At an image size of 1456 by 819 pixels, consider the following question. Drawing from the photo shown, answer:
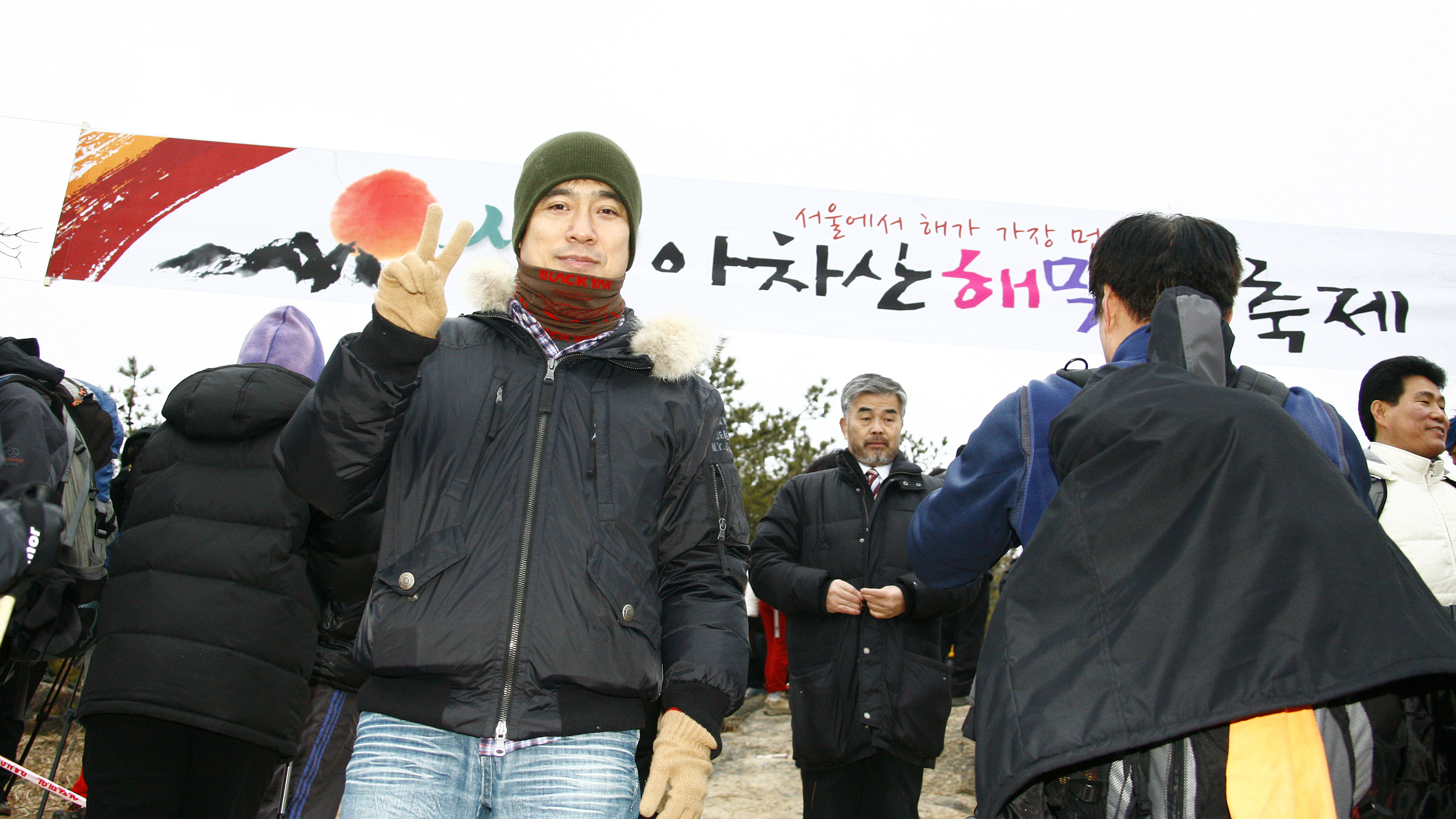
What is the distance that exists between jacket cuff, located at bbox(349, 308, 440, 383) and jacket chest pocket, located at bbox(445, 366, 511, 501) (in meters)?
0.17

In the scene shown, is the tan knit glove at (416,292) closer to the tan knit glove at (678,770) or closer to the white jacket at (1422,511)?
the tan knit glove at (678,770)

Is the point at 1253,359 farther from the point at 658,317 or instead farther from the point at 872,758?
the point at 658,317

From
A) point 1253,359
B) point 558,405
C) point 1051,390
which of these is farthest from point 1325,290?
point 558,405

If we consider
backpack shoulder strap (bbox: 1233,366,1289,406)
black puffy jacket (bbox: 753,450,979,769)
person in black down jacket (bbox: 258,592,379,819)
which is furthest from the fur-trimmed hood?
black puffy jacket (bbox: 753,450,979,769)

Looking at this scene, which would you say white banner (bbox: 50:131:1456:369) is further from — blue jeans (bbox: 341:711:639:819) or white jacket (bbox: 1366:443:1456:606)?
blue jeans (bbox: 341:711:639:819)

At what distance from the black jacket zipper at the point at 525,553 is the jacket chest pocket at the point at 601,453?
0.27ft

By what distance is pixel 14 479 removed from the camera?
8.32ft

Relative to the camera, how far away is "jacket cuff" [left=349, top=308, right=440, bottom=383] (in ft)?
5.28

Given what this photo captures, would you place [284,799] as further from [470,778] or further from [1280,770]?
[1280,770]

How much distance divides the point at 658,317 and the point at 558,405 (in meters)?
0.30

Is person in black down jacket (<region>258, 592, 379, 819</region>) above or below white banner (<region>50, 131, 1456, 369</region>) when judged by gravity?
below

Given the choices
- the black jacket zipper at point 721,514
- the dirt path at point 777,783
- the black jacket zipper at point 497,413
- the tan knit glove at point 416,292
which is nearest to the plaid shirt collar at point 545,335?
the black jacket zipper at point 497,413

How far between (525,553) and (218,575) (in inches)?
48.3

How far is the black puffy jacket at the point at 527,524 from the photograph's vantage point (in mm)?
1569
